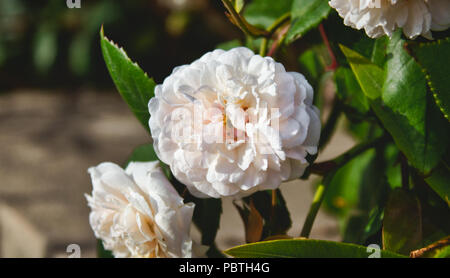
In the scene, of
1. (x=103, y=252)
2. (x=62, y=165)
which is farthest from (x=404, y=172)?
(x=62, y=165)

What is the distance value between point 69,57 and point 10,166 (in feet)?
3.60

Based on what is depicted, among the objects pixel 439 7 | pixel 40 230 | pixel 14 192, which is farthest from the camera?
pixel 14 192

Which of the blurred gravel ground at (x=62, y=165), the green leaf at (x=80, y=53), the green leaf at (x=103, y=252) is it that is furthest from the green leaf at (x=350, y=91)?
the green leaf at (x=80, y=53)

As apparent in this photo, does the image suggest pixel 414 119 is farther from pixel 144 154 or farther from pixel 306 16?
pixel 144 154

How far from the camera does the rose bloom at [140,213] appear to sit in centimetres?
34

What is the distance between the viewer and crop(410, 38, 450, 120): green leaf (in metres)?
0.30

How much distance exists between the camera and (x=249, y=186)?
30cm

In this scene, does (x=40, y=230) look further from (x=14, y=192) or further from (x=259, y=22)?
(x=259, y=22)

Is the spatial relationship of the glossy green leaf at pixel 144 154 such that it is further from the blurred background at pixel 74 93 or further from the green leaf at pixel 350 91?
the blurred background at pixel 74 93

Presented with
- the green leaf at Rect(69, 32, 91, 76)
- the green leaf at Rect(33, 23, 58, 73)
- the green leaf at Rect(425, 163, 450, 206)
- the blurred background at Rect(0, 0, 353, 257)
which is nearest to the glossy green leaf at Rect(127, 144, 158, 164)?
the green leaf at Rect(425, 163, 450, 206)

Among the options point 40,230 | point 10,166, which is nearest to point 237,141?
Result: point 40,230

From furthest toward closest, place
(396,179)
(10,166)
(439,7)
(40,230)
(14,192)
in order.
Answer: (10,166) < (14,192) < (40,230) < (396,179) < (439,7)

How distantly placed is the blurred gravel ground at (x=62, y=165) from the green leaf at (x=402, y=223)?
0.47 metres

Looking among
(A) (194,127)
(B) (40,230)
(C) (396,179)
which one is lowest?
(B) (40,230)
